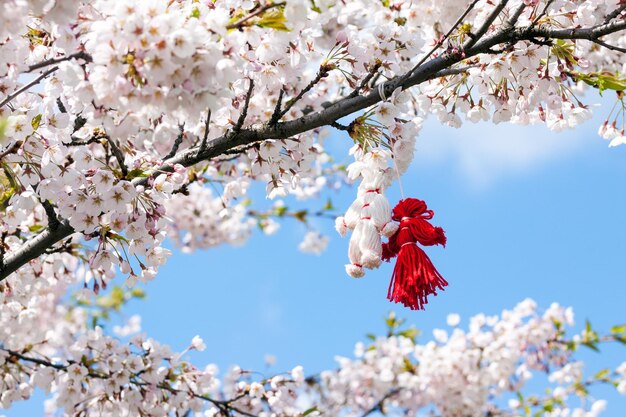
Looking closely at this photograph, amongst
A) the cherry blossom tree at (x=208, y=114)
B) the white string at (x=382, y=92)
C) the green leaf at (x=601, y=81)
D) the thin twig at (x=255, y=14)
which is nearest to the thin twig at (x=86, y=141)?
the cherry blossom tree at (x=208, y=114)

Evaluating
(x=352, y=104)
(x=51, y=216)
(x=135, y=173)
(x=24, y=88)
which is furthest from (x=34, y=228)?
(x=352, y=104)

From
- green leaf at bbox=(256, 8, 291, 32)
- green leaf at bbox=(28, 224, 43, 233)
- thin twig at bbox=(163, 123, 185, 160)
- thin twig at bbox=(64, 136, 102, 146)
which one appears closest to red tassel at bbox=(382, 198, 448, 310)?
green leaf at bbox=(256, 8, 291, 32)

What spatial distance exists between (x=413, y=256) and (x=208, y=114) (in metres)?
1.18

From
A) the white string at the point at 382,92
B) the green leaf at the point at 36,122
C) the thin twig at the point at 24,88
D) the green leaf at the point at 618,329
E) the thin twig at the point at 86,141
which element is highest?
the green leaf at the point at 618,329

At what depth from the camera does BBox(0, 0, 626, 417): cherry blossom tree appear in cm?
A: 248

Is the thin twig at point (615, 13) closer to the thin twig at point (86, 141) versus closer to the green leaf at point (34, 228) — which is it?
the thin twig at point (86, 141)

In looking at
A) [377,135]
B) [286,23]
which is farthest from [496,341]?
[286,23]

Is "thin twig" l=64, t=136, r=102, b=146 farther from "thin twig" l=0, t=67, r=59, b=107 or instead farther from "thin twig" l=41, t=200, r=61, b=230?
"thin twig" l=0, t=67, r=59, b=107

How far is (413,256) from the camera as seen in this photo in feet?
10.3

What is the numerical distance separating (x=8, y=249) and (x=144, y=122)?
6.96ft

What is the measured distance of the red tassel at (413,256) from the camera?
3.08 meters

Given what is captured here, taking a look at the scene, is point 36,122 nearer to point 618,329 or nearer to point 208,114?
point 208,114

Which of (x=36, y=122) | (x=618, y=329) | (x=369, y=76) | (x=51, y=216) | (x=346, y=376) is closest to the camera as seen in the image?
(x=36, y=122)

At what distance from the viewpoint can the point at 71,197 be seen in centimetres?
334
